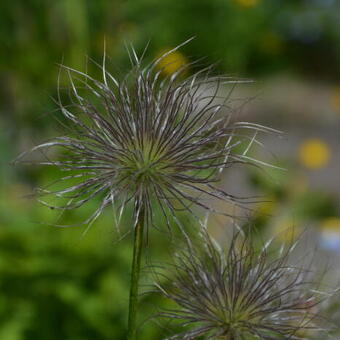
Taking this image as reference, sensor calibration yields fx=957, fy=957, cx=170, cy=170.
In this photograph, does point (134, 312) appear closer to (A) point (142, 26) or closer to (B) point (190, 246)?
(B) point (190, 246)

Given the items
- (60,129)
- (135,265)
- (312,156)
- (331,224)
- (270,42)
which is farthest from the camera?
(270,42)

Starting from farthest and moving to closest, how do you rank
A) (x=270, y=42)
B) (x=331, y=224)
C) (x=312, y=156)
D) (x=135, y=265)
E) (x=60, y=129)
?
1. (x=270, y=42)
2. (x=312, y=156)
3. (x=331, y=224)
4. (x=60, y=129)
5. (x=135, y=265)

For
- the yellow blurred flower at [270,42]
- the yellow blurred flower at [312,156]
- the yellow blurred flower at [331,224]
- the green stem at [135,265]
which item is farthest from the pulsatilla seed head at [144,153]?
the yellow blurred flower at [270,42]

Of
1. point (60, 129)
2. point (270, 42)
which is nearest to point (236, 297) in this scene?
point (60, 129)

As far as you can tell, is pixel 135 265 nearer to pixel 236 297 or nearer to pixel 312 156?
pixel 236 297

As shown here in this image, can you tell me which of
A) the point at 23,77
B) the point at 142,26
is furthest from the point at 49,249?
the point at 142,26

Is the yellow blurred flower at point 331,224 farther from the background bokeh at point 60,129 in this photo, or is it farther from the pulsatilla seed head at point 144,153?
the pulsatilla seed head at point 144,153

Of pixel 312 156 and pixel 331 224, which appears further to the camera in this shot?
pixel 312 156
